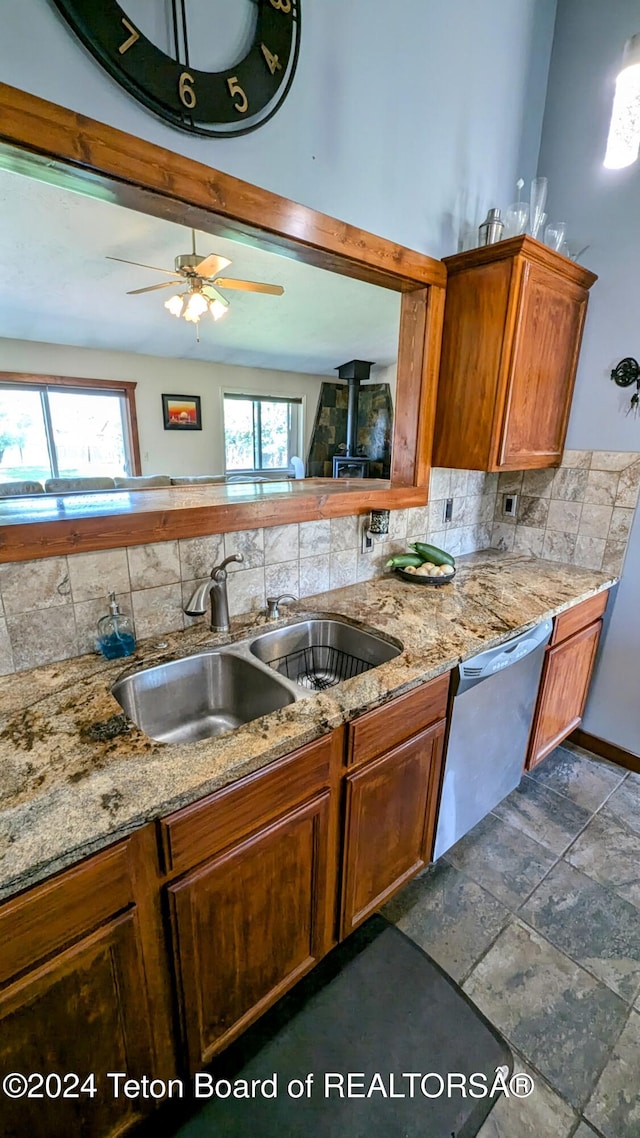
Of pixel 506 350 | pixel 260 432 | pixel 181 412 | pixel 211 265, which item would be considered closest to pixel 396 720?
pixel 506 350

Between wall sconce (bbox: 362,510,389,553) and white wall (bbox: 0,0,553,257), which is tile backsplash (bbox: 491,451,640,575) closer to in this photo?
wall sconce (bbox: 362,510,389,553)

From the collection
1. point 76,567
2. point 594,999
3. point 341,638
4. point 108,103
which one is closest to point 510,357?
point 341,638

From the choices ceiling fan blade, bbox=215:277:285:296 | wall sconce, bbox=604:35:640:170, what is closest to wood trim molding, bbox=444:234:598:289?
wall sconce, bbox=604:35:640:170

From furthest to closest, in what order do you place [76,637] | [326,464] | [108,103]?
[326,464] < [76,637] < [108,103]

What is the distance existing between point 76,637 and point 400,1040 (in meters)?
1.36

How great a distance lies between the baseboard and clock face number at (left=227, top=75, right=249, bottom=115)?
2783 millimetres

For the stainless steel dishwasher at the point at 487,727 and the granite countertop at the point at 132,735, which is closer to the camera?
the granite countertop at the point at 132,735

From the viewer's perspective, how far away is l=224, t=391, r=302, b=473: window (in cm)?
659

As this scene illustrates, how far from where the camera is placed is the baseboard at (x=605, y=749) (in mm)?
2227

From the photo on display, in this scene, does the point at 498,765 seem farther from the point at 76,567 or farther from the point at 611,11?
the point at 611,11

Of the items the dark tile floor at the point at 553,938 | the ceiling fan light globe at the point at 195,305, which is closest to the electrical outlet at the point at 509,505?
the dark tile floor at the point at 553,938

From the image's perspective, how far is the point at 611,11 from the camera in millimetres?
1832

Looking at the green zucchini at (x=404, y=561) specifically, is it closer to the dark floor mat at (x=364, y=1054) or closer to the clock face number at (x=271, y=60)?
the dark floor mat at (x=364, y=1054)

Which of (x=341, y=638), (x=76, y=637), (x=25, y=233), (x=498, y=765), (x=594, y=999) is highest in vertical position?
(x=25, y=233)
